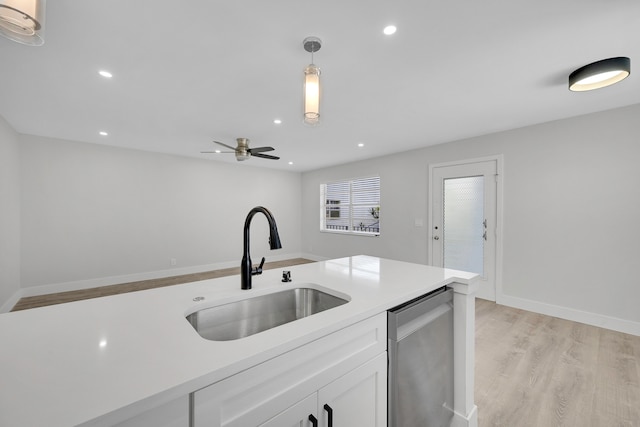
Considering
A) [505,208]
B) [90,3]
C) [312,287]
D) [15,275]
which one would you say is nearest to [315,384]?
[312,287]

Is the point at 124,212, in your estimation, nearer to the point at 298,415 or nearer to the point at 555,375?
the point at 298,415

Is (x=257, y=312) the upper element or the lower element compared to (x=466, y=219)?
lower

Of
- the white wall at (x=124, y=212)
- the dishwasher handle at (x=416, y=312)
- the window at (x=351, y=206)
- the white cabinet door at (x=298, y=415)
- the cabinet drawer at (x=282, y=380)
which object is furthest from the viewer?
the window at (x=351, y=206)

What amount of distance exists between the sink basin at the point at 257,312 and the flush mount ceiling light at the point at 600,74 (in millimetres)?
2666

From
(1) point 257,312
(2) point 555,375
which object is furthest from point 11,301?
(2) point 555,375

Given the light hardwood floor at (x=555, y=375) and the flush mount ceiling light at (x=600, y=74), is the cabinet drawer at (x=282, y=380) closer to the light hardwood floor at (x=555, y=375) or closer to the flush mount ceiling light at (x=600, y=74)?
the light hardwood floor at (x=555, y=375)

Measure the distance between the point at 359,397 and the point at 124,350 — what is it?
2.69 ft

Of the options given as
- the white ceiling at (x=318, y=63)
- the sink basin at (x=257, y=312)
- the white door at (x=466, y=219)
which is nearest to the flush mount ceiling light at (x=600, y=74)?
the white ceiling at (x=318, y=63)

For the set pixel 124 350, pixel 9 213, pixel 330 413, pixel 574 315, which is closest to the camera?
pixel 124 350

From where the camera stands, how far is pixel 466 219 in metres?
3.93

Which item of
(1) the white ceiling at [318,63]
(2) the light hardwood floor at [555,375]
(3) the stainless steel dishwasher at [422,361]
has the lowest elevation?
(2) the light hardwood floor at [555,375]

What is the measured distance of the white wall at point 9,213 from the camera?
3146 millimetres

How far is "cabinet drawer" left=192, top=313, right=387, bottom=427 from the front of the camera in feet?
2.04

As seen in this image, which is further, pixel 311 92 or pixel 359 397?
pixel 311 92
